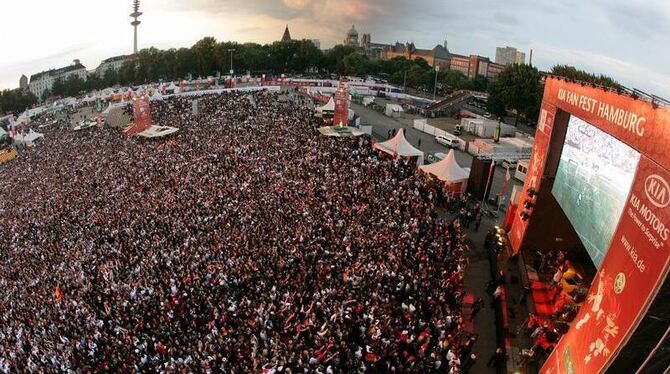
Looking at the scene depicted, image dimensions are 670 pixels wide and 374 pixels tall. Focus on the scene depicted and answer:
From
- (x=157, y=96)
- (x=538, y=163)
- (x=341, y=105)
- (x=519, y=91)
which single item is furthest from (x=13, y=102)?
(x=538, y=163)

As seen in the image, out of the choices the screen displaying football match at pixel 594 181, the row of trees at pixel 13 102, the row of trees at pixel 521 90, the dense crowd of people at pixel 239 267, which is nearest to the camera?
the screen displaying football match at pixel 594 181

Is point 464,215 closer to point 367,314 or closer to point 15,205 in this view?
point 367,314

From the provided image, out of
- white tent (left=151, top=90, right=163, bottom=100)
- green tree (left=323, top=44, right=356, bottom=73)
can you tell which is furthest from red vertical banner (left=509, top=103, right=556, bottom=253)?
green tree (left=323, top=44, right=356, bottom=73)

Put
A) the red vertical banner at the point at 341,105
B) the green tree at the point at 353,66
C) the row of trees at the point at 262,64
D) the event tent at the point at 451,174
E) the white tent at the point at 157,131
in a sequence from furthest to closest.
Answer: the green tree at the point at 353,66 → the row of trees at the point at 262,64 → the white tent at the point at 157,131 → the red vertical banner at the point at 341,105 → the event tent at the point at 451,174

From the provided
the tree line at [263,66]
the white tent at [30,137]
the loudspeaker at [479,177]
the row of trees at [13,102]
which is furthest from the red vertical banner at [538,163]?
the row of trees at [13,102]

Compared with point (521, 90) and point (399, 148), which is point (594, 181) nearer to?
point (399, 148)

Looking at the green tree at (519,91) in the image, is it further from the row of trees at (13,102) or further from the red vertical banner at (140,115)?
the row of trees at (13,102)
